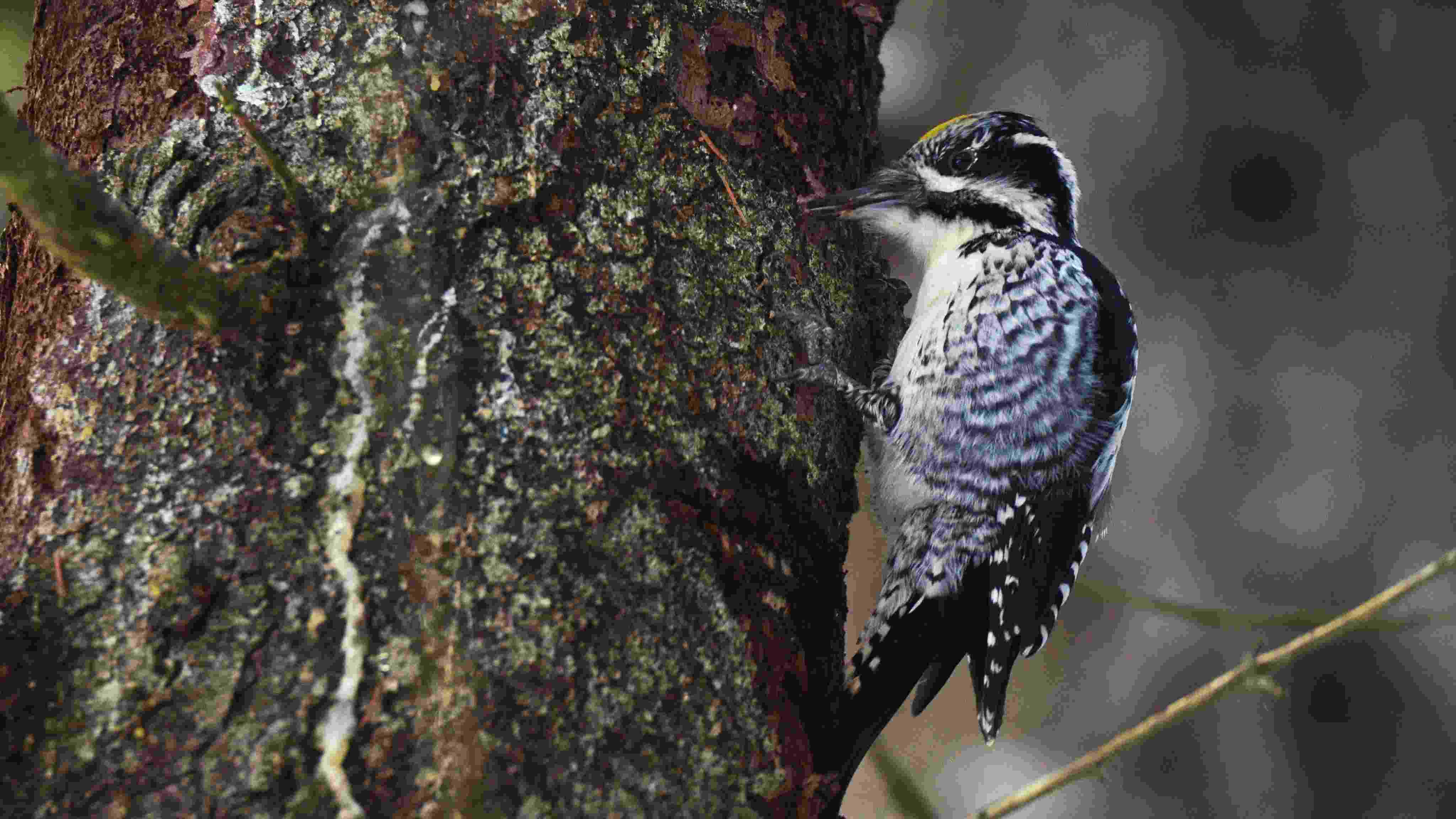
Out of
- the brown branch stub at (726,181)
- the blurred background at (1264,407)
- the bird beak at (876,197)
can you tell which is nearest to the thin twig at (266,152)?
the brown branch stub at (726,181)

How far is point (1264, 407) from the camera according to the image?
271cm

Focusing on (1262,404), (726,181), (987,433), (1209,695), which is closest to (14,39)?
(726,181)

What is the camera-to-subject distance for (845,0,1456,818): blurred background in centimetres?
255

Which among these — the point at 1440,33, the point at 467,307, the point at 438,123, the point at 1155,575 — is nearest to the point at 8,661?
the point at 467,307

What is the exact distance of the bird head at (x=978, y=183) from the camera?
2162mm

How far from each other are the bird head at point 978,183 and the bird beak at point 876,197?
0.22 feet

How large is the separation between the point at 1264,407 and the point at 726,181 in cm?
Result: 188

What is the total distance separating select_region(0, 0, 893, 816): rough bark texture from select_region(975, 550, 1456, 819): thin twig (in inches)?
9.2

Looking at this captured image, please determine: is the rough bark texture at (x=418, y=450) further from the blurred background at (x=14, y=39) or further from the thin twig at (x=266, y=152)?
the blurred background at (x=14, y=39)

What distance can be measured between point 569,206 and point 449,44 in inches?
8.8

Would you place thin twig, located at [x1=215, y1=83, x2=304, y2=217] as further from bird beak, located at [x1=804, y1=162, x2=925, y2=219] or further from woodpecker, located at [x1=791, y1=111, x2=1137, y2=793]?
woodpecker, located at [x1=791, y1=111, x2=1137, y2=793]

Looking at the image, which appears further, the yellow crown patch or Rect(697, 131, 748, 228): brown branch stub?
the yellow crown patch

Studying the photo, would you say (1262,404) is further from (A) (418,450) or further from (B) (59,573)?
(B) (59,573)

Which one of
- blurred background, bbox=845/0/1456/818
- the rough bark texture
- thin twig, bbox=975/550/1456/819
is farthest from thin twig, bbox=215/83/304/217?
blurred background, bbox=845/0/1456/818
